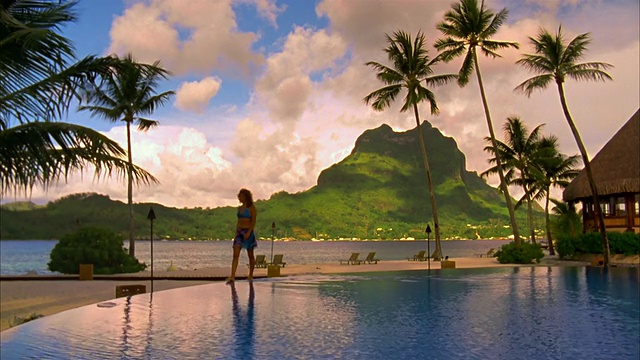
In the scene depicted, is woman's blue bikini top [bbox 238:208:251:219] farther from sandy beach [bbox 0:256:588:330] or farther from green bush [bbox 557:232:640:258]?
green bush [bbox 557:232:640:258]

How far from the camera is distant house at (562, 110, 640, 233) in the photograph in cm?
3047

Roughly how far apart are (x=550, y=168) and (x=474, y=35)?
45.5 feet

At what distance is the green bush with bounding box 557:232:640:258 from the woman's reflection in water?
22.0m

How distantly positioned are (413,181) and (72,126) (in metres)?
164

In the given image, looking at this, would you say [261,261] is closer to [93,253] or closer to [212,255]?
[93,253]

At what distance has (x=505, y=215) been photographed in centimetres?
16112

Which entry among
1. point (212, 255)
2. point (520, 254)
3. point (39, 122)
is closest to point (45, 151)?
point (39, 122)

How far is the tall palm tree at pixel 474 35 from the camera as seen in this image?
30375 millimetres

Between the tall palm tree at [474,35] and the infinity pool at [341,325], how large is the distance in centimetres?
1669

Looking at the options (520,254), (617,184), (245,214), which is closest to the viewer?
(245,214)

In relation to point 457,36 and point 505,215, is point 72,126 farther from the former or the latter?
point 505,215

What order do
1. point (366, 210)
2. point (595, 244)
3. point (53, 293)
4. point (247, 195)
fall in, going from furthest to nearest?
point (366, 210) → point (595, 244) → point (53, 293) → point (247, 195)

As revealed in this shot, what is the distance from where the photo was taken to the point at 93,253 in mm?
25875

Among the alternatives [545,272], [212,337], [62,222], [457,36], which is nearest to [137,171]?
[212,337]
